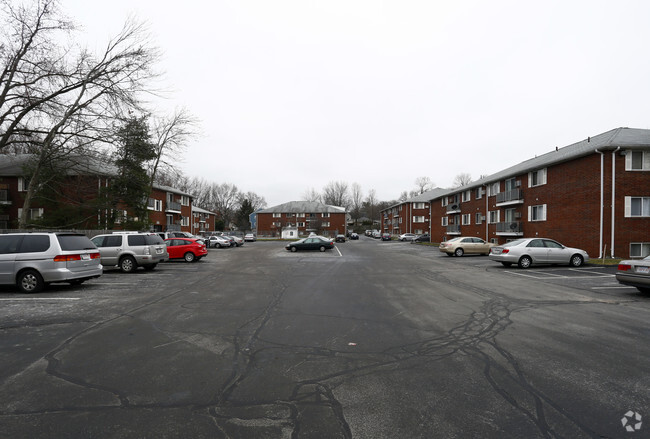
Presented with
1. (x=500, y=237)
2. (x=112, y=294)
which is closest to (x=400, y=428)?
(x=112, y=294)

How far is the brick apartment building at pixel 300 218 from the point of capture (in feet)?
305

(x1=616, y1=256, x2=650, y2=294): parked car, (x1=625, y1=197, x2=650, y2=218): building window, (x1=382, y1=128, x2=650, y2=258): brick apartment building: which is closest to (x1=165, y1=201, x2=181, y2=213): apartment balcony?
(x1=382, y1=128, x2=650, y2=258): brick apartment building

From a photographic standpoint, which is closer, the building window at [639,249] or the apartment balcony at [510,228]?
the building window at [639,249]

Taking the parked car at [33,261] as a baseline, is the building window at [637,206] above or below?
above

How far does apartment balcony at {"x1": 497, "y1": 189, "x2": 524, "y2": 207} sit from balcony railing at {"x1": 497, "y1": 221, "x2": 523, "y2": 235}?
5.93 ft

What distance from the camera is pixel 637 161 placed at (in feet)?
70.2

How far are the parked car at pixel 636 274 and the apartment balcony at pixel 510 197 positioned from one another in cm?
2174

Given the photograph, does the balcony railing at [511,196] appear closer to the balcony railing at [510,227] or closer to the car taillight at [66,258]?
the balcony railing at [510,227]

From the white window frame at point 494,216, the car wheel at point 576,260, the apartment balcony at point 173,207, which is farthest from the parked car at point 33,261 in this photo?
the apartment balcony at point 173,207

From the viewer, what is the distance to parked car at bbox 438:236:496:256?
89.4 feet

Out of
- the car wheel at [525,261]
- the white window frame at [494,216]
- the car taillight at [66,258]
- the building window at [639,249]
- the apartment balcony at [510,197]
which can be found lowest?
the car wheel at [525,261]

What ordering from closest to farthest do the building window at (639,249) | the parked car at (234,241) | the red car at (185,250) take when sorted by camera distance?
the building window at (639,249) → the red car at (185,250) → the parked car at (234,241)

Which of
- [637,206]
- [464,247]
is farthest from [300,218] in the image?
[637,206]

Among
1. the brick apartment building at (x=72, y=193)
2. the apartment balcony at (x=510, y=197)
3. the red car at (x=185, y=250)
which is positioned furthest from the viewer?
the apartment balcony at (x=510, y=197)
